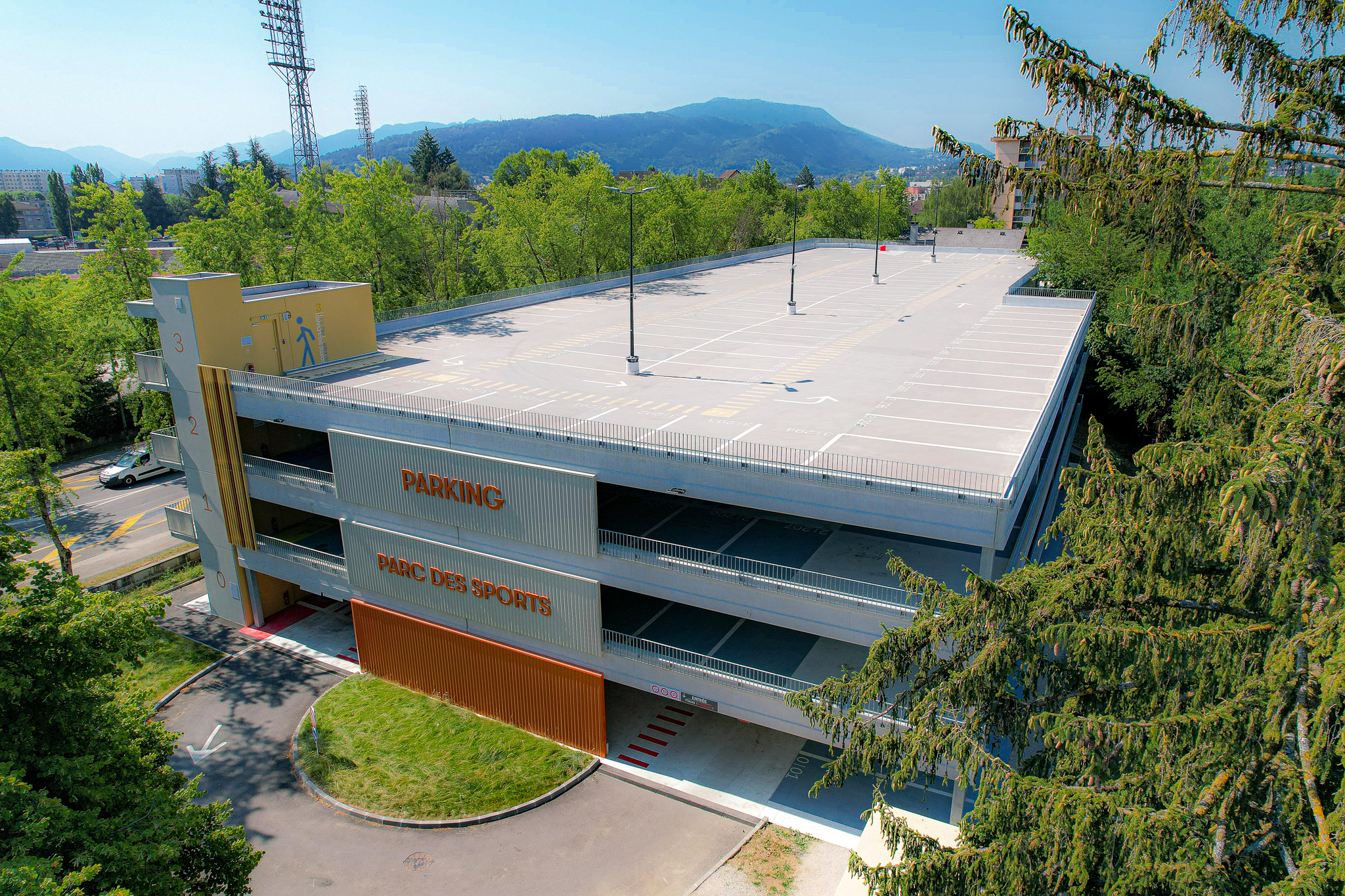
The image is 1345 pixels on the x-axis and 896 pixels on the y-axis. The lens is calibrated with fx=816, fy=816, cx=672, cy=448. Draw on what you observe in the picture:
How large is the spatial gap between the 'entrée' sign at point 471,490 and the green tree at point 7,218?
186 meters

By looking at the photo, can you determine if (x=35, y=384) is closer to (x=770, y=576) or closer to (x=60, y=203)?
(x=770, y=576)

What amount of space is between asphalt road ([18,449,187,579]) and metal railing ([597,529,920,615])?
95.5 ft

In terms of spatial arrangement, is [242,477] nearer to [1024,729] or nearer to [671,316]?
[671,316]

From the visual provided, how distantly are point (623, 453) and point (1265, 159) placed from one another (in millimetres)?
16182

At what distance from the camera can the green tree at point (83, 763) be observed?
13.3 meters

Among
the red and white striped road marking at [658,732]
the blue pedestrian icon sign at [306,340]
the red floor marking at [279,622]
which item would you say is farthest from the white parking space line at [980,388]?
the red floor marking at [279,622]

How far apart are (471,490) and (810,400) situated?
1232 centimetres

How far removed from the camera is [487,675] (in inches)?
1069

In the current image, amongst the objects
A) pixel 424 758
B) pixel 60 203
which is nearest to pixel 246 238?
pixel 424 758

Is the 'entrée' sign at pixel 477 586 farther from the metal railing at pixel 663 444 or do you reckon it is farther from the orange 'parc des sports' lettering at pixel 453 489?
the metal railing at pixel 663 444

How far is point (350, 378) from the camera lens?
3316 centimetres

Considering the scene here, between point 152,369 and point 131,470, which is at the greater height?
point 152,369

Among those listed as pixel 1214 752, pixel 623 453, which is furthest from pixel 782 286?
pixel 1214 752

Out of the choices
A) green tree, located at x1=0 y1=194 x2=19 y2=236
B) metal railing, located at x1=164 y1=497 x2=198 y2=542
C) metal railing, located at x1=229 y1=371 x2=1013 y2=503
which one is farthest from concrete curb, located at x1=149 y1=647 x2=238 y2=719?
green tree, located at x1=0 y1=194 x2=19 y2=236
